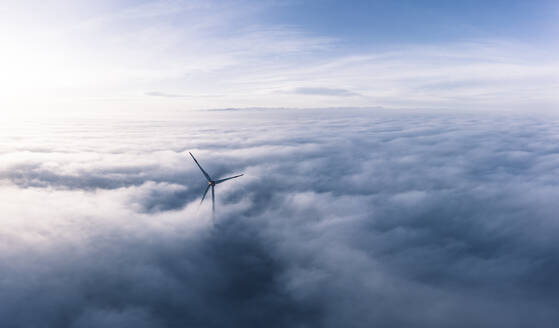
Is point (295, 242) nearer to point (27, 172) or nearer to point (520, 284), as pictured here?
point (520, 284)

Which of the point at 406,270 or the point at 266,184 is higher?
the point at 266,184

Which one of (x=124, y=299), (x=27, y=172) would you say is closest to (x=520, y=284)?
(x=124, y=299)

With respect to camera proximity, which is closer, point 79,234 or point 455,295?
point 455,295

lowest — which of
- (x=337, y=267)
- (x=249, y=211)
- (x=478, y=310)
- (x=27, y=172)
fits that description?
(x=478, y=310)

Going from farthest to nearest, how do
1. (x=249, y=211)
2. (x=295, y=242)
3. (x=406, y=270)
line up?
1. (x=249, y=211)
2. (x=295, y=242)
3. (x=406, y=270)

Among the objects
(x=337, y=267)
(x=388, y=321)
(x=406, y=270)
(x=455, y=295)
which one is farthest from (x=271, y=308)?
(x=455, y=295)

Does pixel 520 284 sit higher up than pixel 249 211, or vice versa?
pixel 249 211

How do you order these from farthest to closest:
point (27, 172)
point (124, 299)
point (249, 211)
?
point (27, 172) → point (249, 211) → point (124, 299)

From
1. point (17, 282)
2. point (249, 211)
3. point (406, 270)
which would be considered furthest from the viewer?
point (249, 211)

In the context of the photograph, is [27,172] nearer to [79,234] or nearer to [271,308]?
[79,234]
